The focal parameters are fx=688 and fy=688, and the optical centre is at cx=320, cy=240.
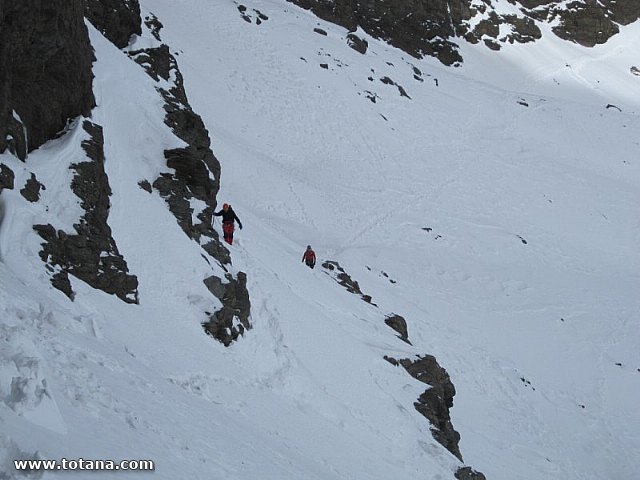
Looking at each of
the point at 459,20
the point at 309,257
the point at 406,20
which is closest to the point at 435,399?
the point at 309,257

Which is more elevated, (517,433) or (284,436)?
(284,436)

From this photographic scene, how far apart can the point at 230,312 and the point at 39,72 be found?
14.7 ft

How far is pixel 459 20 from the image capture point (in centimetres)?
5409

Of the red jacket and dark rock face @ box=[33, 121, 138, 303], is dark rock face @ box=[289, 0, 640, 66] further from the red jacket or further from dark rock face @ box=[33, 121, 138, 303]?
dark rock face @ box=[33, 121, 138, 303]

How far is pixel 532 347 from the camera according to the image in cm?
1934

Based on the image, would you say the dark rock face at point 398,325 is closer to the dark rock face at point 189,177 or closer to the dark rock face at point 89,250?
the dark rock face at point 189,177

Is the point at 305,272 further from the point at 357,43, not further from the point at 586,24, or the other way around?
the point at 586,24

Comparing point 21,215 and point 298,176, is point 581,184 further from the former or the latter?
point 21,215

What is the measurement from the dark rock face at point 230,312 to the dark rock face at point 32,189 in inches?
106

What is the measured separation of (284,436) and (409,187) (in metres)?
21.3

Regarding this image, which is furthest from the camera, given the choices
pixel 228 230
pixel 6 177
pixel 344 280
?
pixel 344 280

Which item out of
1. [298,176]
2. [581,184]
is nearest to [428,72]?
[581,184]

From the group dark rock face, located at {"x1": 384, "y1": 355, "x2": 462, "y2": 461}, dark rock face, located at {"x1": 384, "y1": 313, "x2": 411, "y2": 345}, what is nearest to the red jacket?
dark rock face, located at {"x1": 384, "y1": 313, "x2": 411, "y2": 345}

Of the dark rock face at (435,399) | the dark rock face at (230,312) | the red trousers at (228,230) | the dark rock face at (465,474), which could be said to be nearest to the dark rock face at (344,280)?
the dark rock face at (435,399)
